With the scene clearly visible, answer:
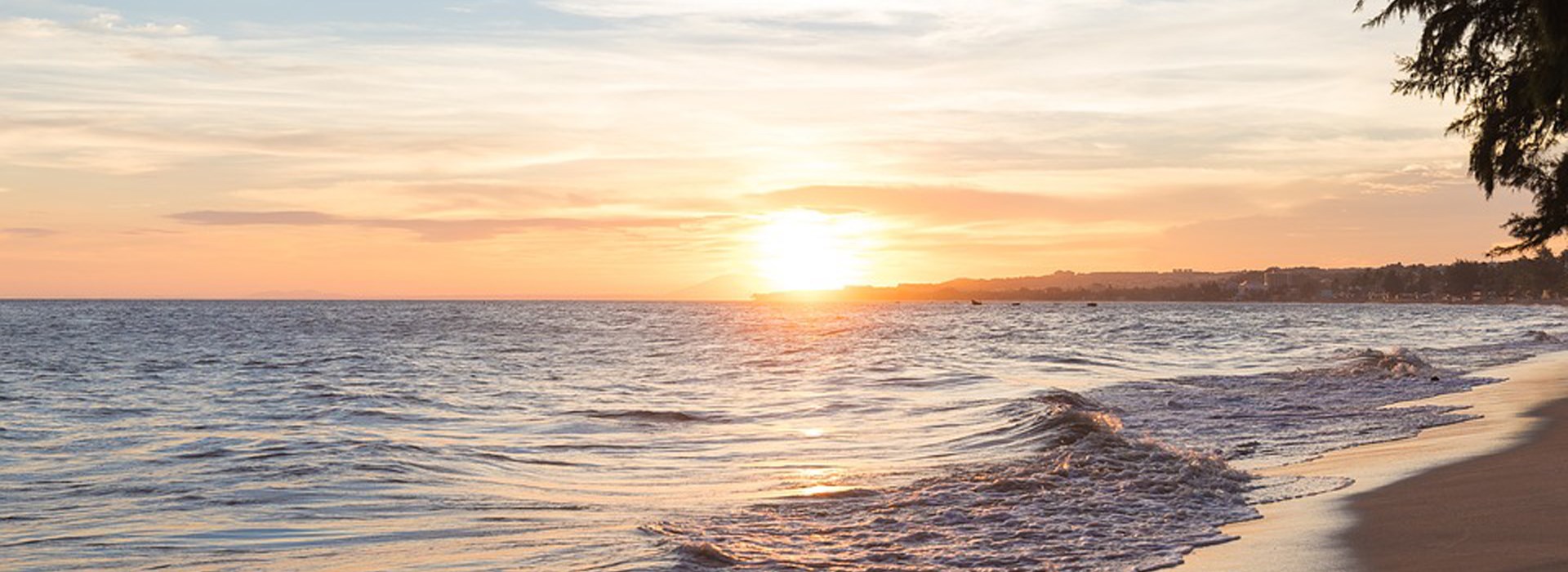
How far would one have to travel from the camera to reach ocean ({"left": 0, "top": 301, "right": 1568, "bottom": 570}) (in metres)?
10.9

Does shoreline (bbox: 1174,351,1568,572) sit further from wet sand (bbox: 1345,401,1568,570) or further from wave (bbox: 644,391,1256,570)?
wave (bbox: 644,391,1256,570)

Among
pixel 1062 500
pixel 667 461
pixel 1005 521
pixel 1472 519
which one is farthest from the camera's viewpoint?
pixel 667 461

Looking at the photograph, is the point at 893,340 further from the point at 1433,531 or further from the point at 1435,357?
the point at 1433,531

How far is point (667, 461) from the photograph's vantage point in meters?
17.5

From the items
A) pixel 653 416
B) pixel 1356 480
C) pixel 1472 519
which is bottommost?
pixel 653 416

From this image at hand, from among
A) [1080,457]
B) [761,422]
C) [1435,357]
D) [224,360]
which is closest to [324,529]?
[1080,457]

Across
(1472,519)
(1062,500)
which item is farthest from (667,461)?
(1472,519)

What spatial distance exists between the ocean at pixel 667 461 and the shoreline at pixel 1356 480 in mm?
391

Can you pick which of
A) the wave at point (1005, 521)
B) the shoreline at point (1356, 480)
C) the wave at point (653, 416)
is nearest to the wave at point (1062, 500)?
the wave at point (1005, 521)

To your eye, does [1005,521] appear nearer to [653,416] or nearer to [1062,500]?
[1062,500]

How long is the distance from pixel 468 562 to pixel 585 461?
24.1 ft

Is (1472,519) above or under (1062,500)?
above

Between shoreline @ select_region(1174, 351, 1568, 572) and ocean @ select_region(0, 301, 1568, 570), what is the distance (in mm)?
391

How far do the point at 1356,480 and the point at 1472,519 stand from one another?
126 inches
